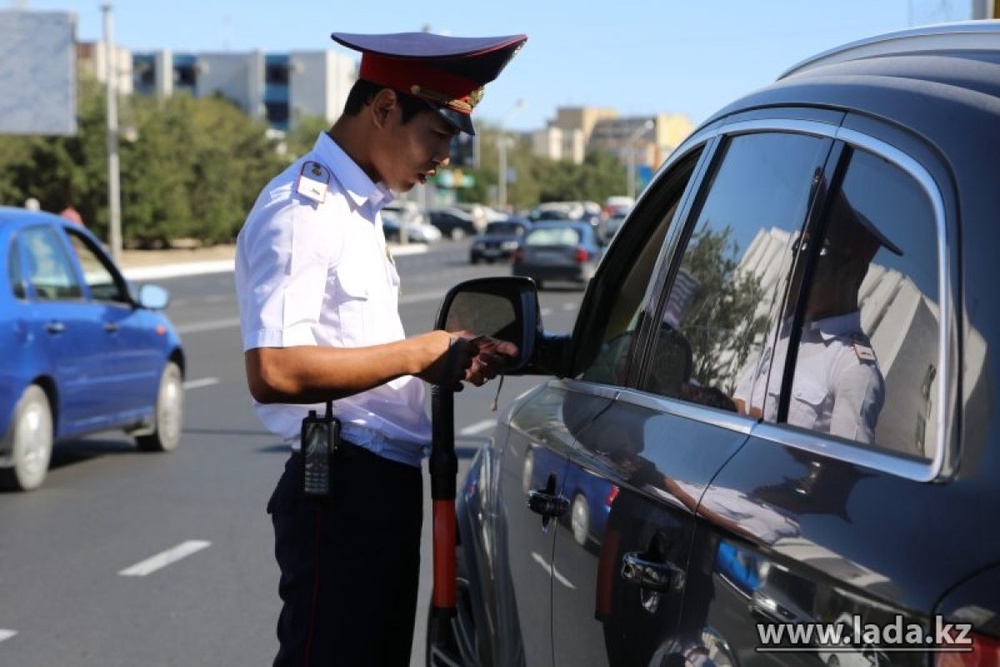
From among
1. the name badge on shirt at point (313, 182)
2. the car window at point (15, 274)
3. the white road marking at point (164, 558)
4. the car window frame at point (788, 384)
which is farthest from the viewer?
the car window at point (15, 274)

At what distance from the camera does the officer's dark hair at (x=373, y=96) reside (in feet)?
12.3

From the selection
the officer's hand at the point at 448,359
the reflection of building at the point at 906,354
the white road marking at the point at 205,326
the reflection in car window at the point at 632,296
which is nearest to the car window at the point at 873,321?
the reflection of building at the point at 906,354

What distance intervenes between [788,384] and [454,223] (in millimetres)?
104914

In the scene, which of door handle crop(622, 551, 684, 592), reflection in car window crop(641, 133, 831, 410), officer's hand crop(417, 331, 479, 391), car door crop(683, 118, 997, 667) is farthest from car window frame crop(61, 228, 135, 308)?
car door crop(683, 118, 997, 667)

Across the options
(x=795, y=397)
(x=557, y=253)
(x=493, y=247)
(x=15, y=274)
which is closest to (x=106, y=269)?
(x=15, y=274)

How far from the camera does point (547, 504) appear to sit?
3566mm

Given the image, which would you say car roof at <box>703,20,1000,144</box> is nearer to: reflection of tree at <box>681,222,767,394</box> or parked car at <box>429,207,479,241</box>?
reflection of tree at <box>681,222,767,394</box>

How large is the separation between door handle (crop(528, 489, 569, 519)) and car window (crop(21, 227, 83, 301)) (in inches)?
304

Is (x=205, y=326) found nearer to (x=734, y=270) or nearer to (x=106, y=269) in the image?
(x=106, y=269)

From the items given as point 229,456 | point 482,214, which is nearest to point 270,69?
point 482,214

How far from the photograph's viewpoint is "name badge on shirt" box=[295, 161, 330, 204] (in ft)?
11.9

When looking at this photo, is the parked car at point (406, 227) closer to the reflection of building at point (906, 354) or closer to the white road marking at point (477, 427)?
the white road marking at point (477, 427)

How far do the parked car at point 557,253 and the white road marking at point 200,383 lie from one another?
2197 centimetres

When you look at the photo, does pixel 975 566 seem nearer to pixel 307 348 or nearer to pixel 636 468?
pixel 636 468
